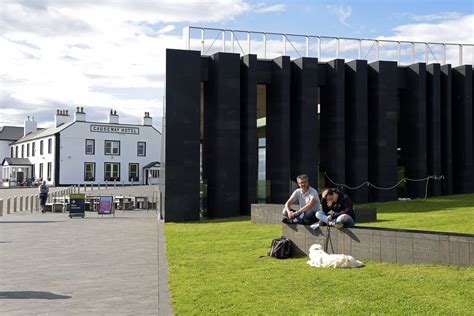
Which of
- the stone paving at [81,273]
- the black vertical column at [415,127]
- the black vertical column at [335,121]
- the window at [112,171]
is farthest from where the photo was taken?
the window at [112,171]

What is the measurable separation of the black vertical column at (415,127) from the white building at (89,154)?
40295mm

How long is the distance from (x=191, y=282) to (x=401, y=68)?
22.9m

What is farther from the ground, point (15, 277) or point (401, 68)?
point (401, 68)

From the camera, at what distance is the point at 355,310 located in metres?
6.66

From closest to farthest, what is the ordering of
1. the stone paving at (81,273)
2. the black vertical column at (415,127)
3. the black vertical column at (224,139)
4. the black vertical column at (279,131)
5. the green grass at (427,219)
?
1. the stone paving at (81,273)
2. the green grass at (427,219)
3. the black vertical column at (224,139)
4. the black vertical column at (279,131)
5. the black vertical column at (415,127)

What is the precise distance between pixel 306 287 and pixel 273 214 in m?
9.96

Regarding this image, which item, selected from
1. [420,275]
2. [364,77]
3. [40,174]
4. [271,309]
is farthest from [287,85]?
[40,174]

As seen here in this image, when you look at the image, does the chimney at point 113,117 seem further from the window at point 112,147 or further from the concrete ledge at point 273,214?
the concrete ledge at point 273,214

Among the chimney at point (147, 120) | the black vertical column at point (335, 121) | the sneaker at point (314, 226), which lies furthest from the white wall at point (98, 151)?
the sneaker at point (314, 226)

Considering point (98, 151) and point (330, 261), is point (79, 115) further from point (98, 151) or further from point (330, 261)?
point (330, 261)

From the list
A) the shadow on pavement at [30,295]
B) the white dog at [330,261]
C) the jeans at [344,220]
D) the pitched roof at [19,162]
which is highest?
the pitched roof at [19,162]

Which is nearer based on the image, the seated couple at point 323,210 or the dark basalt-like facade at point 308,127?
the seated couple at point 323,210

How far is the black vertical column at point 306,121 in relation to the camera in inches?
992

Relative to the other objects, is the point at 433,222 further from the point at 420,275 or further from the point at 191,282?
the point at 191,282
